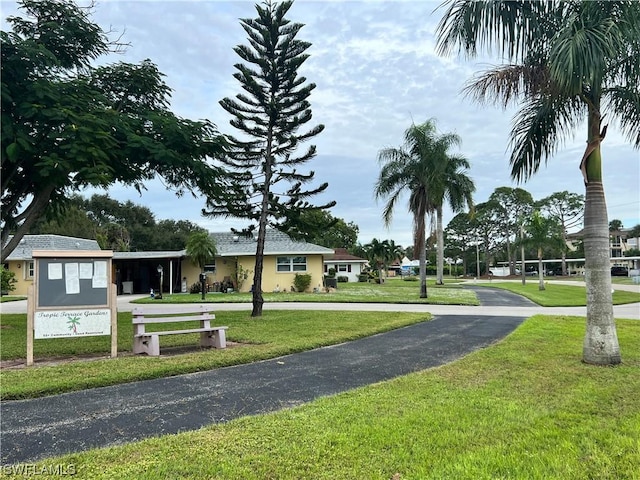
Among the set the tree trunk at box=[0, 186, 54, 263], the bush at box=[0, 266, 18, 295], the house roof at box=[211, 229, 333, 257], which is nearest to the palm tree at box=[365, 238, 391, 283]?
the house roof at box=[211, 229, 333, 257]

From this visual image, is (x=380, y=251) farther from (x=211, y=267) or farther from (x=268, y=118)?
(x=268, y=118)

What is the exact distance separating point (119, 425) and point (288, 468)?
1790 mm

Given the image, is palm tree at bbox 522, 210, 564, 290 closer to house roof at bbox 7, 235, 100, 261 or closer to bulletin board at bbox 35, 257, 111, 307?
bulletin board at bbox 35, 257, 111, 307

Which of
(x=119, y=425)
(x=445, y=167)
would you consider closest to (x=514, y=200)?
(x=445, y=167)

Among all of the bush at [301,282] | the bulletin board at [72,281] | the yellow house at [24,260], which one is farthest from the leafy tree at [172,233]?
the bulletin board at [72,281]

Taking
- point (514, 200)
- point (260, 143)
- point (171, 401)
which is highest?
point (514, 200)

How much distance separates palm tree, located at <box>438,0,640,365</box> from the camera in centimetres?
555

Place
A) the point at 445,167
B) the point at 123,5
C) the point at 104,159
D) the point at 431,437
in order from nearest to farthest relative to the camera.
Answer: the point at 431,437
the point at 104,159
the point at 123,5
the point at 445,167

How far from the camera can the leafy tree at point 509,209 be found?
2399 inches

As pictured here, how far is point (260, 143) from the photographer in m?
13.5

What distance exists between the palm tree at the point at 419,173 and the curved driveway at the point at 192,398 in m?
12.8

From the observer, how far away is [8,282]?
25.4m

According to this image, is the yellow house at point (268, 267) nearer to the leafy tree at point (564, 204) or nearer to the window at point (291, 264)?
the window at point (291, 264)

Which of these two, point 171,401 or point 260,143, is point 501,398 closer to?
point 171,401
